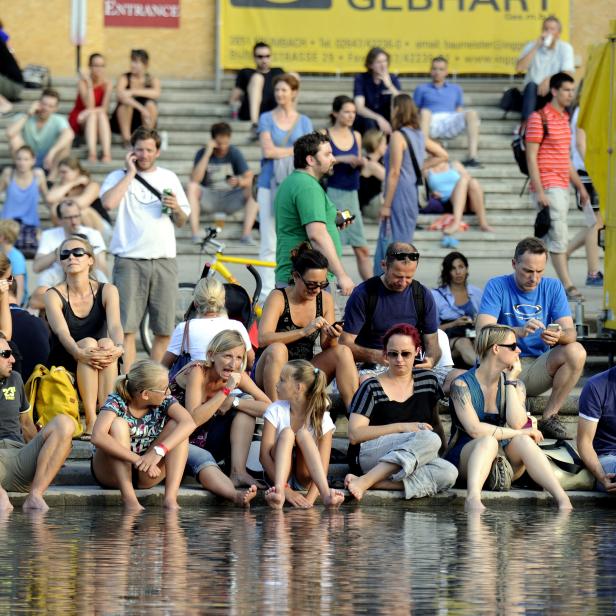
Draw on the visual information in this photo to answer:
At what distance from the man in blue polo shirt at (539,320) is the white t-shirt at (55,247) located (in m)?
3.78

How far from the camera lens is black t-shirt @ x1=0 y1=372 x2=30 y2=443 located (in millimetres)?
11562

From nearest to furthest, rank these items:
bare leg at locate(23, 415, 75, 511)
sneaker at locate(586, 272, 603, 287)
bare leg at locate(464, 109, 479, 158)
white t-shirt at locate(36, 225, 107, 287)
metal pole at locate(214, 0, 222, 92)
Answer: bare leg at locate(23, 415, 75, 511)
white t-shirt at locate(36, 225, 107, 287)
sneaker at locate(586, 272, 603, 287)
bare leg at locate(464, 109, 479, 158)
metal pole at locate(214, 0, 222, 92)

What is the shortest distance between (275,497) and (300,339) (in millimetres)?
1661

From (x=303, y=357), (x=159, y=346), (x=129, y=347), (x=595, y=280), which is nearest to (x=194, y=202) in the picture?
(x=595, y=280)

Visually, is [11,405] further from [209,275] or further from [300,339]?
[209,275]

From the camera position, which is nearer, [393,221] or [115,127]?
[393,221]

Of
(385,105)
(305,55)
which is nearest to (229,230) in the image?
(385,105)

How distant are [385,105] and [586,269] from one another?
10.1ft

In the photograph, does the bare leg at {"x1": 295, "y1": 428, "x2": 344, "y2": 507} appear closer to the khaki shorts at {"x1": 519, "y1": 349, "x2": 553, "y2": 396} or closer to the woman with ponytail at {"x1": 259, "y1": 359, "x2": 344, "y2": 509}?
the woman with ponytail at {"x1": 259, "y1": 359, "x2": 344, "y2": 509}

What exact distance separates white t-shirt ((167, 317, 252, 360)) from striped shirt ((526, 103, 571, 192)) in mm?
4747

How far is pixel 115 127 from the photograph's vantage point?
73.2 ft

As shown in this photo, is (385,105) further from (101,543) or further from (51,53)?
(101,543)

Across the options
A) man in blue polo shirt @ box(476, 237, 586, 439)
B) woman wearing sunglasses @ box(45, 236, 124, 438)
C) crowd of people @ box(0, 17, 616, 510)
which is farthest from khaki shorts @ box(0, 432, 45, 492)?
man in blue polo shirt @ box(476, 237, 586, 439)

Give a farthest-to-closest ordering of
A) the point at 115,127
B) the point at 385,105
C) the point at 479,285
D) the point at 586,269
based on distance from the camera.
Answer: the point at 115,127 < the point at 385,105 < the point at 586,269 < the point at 479,285
